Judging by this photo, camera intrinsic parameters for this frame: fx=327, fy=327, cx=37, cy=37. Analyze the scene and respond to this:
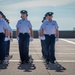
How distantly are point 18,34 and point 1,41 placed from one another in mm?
657

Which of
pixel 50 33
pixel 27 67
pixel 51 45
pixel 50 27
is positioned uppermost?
pixel 50 27

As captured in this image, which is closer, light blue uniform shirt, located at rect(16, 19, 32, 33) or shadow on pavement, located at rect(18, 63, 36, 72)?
shadow on pavement, located at rect(18, 63, 36, 72)

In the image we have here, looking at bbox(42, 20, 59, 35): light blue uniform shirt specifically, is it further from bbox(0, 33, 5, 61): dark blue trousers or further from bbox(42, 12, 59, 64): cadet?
bbox(0, 33, 5, 61): dark blue trousers

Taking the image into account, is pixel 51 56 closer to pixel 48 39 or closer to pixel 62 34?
pixel 48 39

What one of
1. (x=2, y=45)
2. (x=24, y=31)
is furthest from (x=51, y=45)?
(x=2, y=45)

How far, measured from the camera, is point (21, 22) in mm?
11695

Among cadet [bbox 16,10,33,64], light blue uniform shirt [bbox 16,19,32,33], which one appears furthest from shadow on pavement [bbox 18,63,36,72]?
light blue uniform shirt [bbox 16,19,32,33]

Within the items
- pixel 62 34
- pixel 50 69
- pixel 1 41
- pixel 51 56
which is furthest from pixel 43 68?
pixel 62 34

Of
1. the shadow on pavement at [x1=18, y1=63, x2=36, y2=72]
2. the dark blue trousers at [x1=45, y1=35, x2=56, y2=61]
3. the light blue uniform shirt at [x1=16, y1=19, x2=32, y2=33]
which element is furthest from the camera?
the dark blue trousers at [x1=45, y1=35, x2=56, y2=61]

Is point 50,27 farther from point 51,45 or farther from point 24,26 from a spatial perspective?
point 24,26

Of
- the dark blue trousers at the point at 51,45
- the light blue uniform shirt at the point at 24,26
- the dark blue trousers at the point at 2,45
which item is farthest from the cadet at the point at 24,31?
the dark blue trousers at the point at 51,45

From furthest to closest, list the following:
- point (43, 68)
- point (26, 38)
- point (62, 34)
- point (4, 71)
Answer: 1. point (62, 34)
2. point (26, 38)
3. point (43, 68)
4. point (4, 71)

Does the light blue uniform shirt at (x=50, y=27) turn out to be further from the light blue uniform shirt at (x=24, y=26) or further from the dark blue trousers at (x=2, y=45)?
the dark blue trousers at (x=2, y=45)

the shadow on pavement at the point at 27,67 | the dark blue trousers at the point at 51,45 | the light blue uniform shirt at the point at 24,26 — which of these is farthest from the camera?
the dark blue trousers at the point at 51,45
